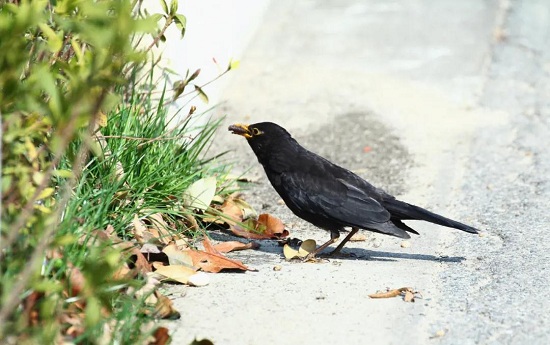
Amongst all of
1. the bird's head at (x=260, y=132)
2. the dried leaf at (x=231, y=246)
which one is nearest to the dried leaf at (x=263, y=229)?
the dried leaf at (x=231, y=246)

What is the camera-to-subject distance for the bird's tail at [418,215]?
553 cm

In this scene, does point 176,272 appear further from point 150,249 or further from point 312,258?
point 312,258

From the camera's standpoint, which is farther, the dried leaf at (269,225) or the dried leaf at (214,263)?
the dried leaf at (269,225)

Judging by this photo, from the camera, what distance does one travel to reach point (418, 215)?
18.5 feet

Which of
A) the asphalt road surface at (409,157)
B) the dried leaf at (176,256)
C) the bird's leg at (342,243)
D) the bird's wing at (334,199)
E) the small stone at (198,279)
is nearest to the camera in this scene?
the asphalt road surface at (409,157)

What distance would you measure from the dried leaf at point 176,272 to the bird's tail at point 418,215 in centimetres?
144

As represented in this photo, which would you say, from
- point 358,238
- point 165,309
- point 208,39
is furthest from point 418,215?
point 208,39

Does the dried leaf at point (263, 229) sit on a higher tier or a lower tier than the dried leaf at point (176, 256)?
lower

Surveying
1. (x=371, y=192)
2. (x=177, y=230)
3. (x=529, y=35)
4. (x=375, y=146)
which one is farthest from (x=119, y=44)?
(x=529, y=35)

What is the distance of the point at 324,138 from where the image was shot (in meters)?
8.00

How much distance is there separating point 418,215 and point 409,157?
2007 mm

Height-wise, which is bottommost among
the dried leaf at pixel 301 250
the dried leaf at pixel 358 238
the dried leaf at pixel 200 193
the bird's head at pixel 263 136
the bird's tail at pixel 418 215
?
the dried leaf at pixel 358 238

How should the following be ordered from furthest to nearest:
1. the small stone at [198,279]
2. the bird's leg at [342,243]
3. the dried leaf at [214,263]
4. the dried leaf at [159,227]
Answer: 1. the bird's leg at [342,243]
2. the dried leaf at [159,227]
3. the dried leaf at [214,263]
4. the small stone at [198,279]

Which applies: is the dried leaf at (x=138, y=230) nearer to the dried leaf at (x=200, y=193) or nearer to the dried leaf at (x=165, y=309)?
the dried leaf at (x=200, y=193)
